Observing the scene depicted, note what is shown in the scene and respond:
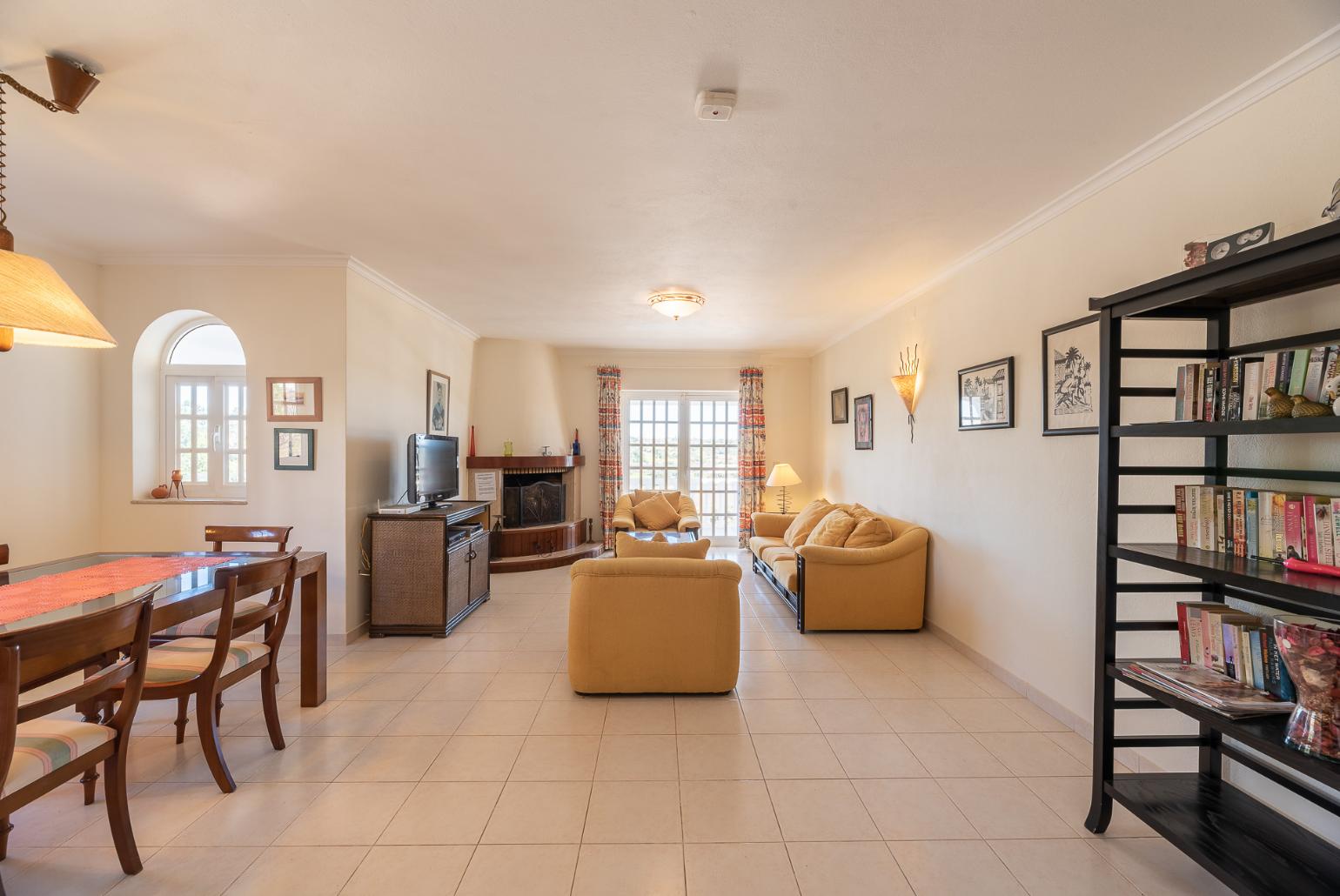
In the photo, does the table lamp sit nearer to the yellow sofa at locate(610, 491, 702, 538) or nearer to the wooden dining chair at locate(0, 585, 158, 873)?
the yellow sofa at locate(610, 491, 702, 538)

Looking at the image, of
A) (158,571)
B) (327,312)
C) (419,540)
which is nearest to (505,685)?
(419,540)

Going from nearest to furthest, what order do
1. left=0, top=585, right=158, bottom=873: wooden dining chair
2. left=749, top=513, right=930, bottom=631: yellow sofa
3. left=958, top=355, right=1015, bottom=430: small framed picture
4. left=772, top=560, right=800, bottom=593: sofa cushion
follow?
1. left=0, top=585, right=158, bottom=873: wooden dining chair
2. left=958, top=355, right=1015, bottom=430: small framed picture
3. left=749, top=513, right=930, bottom=631: yellow sofa
4. left=772, top=560, right=800, bottom=593: sofa cushion

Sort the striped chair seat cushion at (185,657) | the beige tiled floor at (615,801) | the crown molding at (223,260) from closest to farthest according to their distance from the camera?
the beige tiled floor at (615,801)
the striped chair seat cushion at (185,657)
the crown molding at (223,260)

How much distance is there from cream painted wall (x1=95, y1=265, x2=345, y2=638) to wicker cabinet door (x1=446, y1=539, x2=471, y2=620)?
720 mm

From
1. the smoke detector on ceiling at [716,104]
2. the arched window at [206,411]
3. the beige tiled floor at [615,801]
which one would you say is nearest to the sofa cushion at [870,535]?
the beige tiled floor at [615,801]

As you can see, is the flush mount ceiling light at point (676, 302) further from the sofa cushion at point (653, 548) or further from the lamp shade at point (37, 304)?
the lamp shade at point (37, 304)

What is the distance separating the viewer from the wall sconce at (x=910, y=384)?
15.4 ft

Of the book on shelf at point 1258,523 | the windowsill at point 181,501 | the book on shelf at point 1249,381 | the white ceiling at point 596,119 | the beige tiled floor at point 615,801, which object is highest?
the white ceiling at point 596,119

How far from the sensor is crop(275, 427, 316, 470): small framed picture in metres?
4.03

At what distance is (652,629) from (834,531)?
209 cm

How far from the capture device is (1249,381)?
1.75m

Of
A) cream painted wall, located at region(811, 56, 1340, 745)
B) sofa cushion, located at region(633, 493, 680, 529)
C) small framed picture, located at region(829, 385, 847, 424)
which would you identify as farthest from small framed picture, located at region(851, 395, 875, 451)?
sofa cushion, located at region(633, 493, 680, 529)

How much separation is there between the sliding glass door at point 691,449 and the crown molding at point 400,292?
2.72 metres

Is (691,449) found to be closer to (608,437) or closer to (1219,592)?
(608,437)
